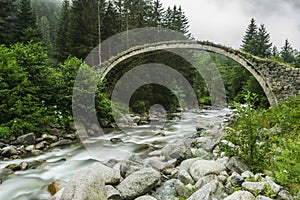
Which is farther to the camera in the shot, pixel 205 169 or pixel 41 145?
pixel 41 145

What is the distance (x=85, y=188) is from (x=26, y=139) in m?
5.14

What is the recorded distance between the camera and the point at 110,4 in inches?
862

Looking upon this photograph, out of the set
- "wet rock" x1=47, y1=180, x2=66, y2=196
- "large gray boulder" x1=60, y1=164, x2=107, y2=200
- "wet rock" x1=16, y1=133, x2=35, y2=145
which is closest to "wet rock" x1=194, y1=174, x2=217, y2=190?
"large gray boulder" x1=60, y1=164, x2=107, y2=200

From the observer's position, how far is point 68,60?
11.1 m

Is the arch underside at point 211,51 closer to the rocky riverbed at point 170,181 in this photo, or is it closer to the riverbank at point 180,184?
the rocky riverbed at point 170,181

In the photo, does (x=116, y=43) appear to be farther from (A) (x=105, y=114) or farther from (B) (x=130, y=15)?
(A) (x=105, y=114)

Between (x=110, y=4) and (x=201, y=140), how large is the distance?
62.3 ft

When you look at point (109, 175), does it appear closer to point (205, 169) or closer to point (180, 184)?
point (180, 184)

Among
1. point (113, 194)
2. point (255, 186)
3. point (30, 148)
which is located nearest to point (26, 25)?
point (30, 148)

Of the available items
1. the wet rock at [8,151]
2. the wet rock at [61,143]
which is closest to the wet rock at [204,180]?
the wet rock at [8,151]

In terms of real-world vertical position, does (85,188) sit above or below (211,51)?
below

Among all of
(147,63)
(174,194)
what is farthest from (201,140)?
(147,63)

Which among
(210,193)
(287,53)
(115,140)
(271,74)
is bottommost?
(115,140)

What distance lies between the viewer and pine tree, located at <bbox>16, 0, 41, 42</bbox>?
61.4 ft
